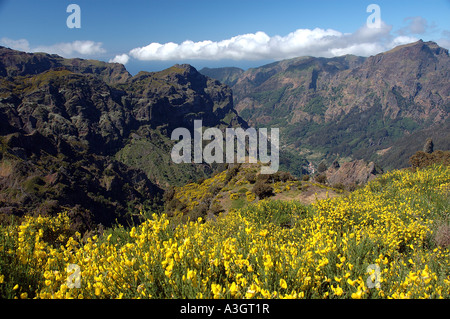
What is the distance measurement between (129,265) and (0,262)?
6.76 feet

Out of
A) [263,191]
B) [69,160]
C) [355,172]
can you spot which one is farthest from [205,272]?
[69,160]

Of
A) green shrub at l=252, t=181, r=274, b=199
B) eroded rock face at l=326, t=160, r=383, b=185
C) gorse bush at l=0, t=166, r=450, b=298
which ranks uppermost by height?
gorse bush at l=0, t=166, r=450, b=298

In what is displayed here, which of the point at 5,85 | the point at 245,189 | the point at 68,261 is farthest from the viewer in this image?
the point at 5,85

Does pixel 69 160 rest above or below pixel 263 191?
below

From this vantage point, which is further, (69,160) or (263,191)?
(69,160)

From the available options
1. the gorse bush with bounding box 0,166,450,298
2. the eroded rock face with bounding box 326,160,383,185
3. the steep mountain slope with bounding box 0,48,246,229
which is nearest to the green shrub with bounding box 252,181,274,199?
the steep mountain slope with bounding box 0,48,246,229

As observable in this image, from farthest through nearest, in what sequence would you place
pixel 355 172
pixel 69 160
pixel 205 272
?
pixel 69 160
pixel 355 172
pixel 205 272

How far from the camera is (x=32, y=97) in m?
167

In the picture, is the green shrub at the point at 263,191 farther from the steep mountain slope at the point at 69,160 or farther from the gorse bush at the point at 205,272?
the gorse bush at the point at 205,272

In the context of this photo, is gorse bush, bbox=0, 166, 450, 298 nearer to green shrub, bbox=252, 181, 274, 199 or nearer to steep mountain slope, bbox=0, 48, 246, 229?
steep mountain slope, bbox=0, 48, 246, 229

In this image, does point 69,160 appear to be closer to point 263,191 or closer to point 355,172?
point 263,191

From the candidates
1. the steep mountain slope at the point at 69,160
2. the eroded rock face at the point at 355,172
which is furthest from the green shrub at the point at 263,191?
the eroded rock face at the point at 355,172
